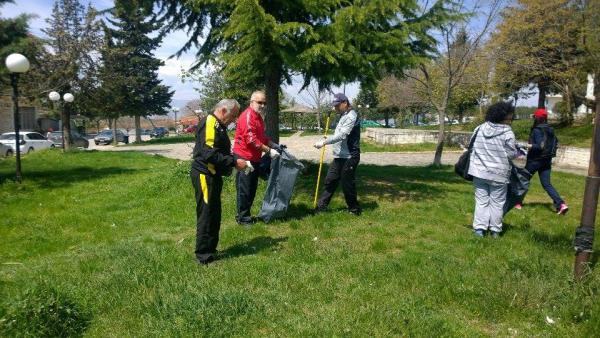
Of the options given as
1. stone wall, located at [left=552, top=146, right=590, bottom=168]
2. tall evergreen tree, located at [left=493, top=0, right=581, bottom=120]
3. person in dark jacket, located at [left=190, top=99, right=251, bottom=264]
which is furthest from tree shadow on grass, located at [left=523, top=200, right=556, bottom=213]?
tall evergreen tree, located at [left=493, top=0, right=581, bottom=120]

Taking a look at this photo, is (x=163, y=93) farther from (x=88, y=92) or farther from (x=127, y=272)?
(x=127, y=272)

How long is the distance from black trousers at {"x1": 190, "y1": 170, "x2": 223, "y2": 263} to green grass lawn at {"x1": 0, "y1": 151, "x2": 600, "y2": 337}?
0.66 ft

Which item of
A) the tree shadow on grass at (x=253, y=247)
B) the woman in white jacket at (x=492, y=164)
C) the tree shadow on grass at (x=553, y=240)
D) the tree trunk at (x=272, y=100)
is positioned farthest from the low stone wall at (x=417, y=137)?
the tree shadow on grass at (x=253, y=247)

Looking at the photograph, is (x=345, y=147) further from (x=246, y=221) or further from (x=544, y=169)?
(x=544, y=169)

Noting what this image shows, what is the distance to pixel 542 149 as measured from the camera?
25.1 ft

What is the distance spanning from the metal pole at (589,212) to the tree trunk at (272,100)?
616 cm

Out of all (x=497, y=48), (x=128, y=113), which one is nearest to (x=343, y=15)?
(x=497, y=48)

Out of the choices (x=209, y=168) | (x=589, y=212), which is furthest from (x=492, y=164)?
(x=209, y=168)

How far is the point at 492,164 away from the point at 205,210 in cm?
364

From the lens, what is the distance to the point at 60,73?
25422 mm

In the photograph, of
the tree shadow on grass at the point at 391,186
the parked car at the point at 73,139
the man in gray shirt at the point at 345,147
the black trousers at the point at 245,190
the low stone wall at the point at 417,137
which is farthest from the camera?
the parked car at the point at 73,139

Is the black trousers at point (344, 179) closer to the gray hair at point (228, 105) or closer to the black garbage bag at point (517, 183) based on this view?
the black garbage bag at point (517, 183)

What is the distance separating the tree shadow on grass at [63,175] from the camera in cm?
1107

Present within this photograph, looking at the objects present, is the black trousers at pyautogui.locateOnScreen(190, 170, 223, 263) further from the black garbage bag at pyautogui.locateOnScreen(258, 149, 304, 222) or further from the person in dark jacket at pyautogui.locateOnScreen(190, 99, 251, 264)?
the black garbage bag at pyautogui.locateOnScreen(258, 149, 304, 222)
